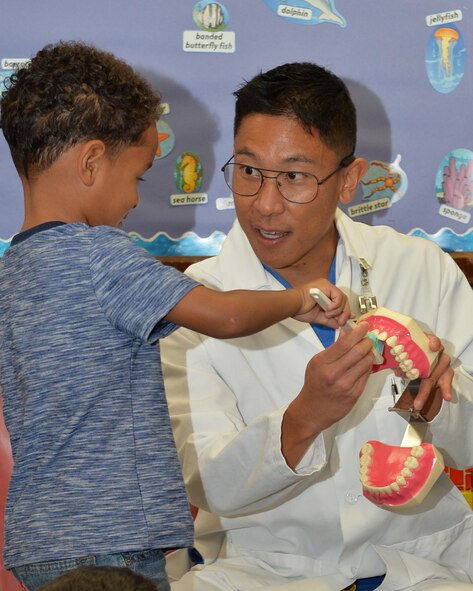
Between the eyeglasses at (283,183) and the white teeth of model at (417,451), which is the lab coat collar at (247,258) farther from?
the white teeth of model at (417,451)

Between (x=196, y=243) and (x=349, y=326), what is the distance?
978mm

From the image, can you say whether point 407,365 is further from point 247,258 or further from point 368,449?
point 247,258

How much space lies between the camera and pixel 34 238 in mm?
1344

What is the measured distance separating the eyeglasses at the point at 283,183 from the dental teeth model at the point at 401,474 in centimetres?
54

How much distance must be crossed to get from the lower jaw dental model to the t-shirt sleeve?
329 millimetres

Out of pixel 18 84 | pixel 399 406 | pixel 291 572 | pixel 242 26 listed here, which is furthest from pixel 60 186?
pixel 242 26

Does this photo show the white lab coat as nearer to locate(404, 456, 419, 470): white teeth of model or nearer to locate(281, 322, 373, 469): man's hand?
locate(281, 322, 373, 469): man's hand

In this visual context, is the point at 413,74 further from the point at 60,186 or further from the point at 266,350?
the point at 60,186

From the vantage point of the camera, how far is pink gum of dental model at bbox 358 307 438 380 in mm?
1429

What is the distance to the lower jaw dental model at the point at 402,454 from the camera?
1.39 metres

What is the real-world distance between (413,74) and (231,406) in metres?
1.06

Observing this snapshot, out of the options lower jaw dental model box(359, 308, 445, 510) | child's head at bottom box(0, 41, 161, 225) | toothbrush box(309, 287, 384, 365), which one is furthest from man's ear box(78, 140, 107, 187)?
lower jaw dental model box(359, 308, 445, 510)

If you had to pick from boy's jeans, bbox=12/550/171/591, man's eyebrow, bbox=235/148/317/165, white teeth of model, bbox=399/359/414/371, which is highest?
man's eyebrow, bbox=235/148/317/165

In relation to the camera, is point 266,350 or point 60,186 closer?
point 60,186
